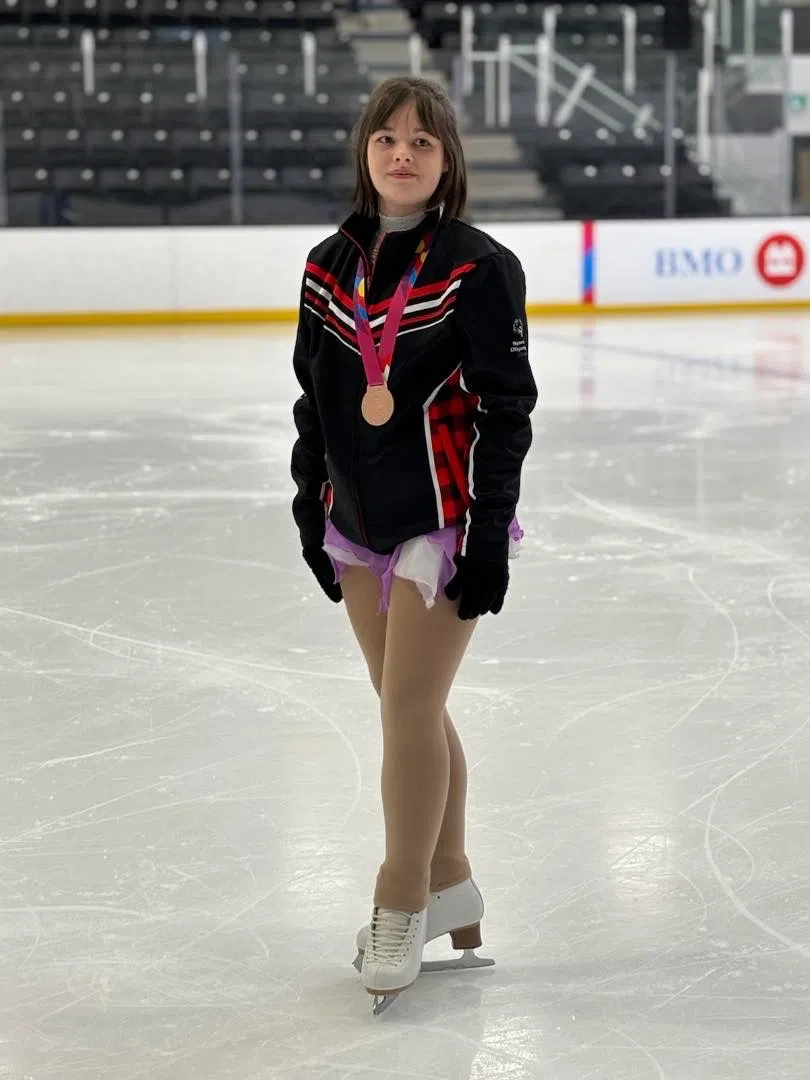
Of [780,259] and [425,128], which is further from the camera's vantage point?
[780,259]

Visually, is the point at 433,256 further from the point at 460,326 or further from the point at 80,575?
the point at 80,575

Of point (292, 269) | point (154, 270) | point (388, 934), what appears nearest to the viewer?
point (388, 934)

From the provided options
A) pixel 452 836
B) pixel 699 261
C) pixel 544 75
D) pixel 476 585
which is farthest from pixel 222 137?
pixel 476 585

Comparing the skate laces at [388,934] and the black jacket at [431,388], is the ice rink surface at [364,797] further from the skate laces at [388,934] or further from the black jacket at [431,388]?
the black jacket at [431,388]

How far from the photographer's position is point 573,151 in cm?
1572

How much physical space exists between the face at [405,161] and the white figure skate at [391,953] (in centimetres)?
92

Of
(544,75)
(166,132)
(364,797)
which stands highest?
(544,75)

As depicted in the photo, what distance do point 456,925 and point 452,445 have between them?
674 millimetres

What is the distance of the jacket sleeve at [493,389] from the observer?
1992 millimetres

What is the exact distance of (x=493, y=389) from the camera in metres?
2.02

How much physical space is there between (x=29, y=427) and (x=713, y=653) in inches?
195

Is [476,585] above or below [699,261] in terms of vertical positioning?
above

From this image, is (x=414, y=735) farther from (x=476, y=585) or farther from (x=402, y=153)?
(x=402, y=153)

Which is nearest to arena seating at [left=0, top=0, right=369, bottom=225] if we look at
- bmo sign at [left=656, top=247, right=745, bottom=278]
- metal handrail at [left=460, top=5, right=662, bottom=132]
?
metal handrail at [left=460, top=5, right=662, bottom=132]
